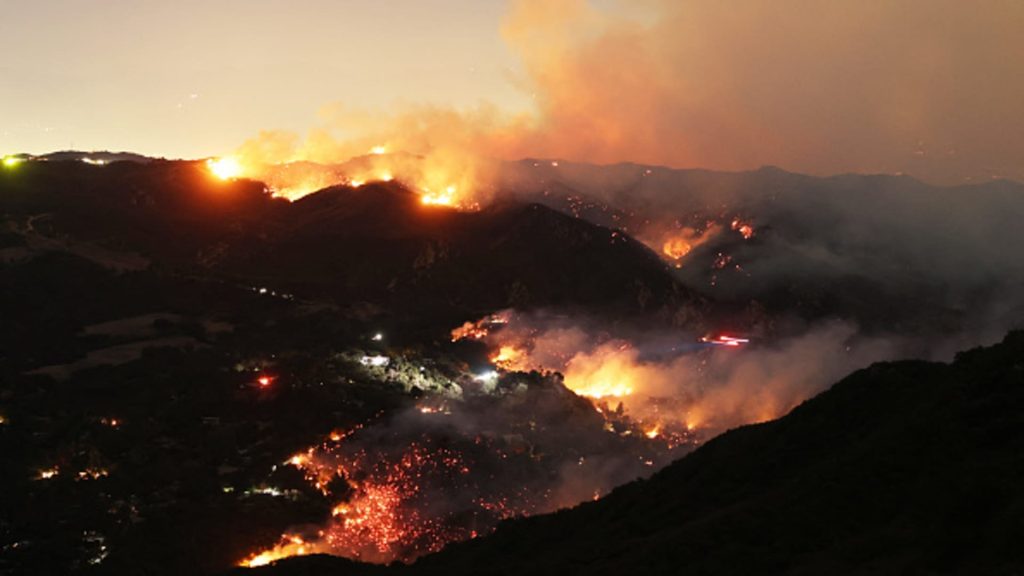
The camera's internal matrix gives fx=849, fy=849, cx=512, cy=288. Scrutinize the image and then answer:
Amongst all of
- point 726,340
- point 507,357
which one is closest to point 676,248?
point 726,340

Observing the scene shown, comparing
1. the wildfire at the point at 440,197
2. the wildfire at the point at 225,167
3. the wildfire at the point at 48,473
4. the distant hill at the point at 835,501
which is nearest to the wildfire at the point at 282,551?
the distant hill at the point at 835,501

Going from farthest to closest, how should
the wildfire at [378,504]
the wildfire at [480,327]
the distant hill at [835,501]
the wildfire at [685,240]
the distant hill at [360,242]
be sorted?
the wildfire at [685,240] < the distant hill at [360,242] < the wildfire at [480,327] < the wildfire at [378,504] < the distant hill at [835,501]

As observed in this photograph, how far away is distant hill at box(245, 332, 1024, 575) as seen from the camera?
51.9 feet

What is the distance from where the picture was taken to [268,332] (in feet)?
230

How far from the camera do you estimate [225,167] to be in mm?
126562

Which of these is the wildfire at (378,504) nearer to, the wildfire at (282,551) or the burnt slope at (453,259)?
the wildfire at (282,551)

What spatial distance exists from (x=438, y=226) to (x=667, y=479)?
251ft

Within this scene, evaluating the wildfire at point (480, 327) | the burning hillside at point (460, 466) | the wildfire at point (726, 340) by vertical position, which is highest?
the wildfire at point (480, 327)

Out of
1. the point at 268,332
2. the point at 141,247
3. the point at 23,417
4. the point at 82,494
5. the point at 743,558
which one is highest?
the point at 141,247

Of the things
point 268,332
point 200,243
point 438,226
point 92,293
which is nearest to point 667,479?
point 268,332

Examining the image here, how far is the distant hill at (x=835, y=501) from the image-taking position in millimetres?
15828

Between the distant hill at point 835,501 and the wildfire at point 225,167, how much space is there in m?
102

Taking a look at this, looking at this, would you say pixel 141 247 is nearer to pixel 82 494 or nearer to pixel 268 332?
pixel 268 332

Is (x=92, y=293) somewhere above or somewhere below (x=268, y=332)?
above
